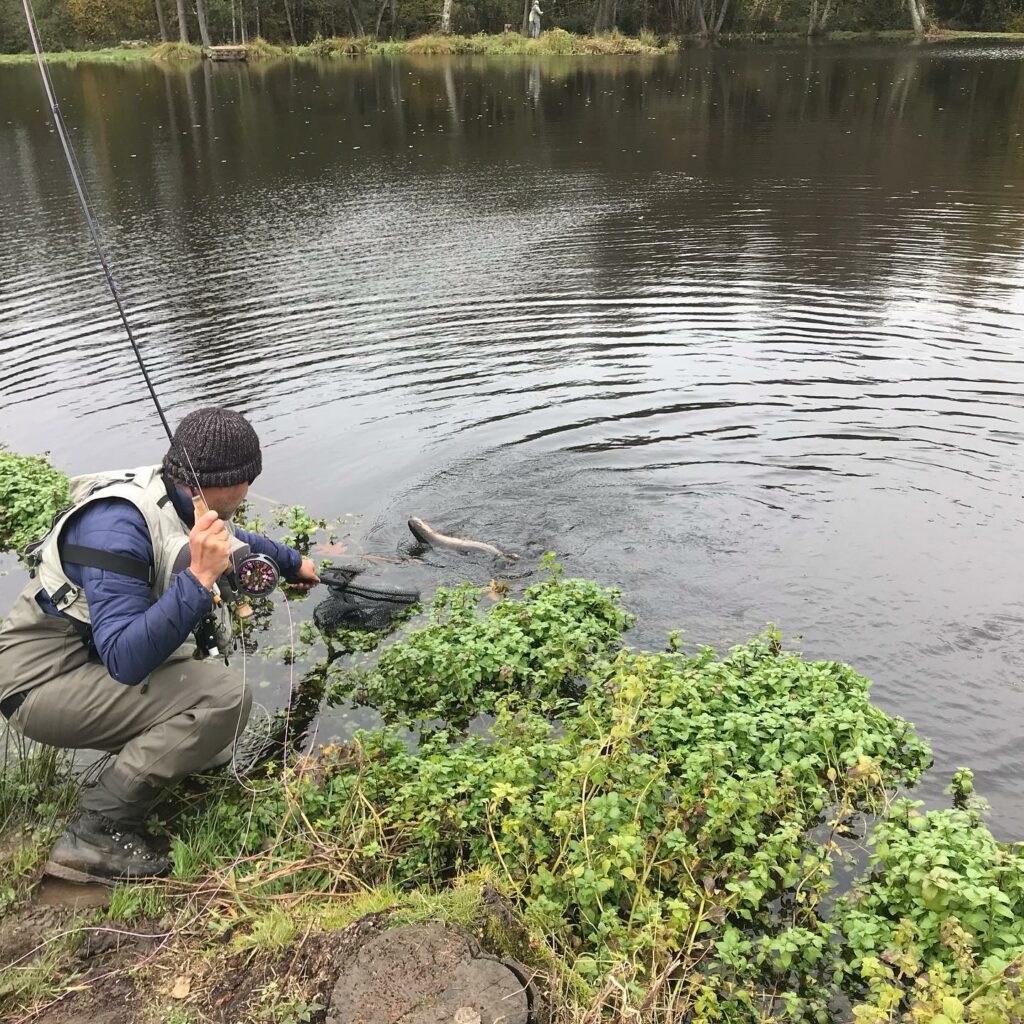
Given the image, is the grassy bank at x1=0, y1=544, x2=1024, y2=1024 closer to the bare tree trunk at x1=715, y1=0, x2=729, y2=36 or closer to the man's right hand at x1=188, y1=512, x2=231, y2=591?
the man's right hand at x1=188, y1=512, x2=231, y2=591

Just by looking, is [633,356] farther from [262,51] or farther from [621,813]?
[262,51]

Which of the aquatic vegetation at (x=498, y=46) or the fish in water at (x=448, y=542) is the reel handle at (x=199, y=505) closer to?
the fish in water at (x=448, y=542)

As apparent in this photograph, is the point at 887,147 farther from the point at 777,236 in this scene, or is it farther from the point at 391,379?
the point at 391,379

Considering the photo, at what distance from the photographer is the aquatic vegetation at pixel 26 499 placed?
9.00m

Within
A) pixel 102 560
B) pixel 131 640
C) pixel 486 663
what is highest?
pixel 102 560

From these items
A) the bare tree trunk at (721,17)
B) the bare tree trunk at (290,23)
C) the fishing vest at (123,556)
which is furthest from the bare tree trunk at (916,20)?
the fishing vest at (123,556)

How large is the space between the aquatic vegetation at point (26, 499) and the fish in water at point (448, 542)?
11.7 feet

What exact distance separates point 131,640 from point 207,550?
0.57 m

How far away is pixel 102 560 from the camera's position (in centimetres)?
427

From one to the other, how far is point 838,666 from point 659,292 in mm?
11390

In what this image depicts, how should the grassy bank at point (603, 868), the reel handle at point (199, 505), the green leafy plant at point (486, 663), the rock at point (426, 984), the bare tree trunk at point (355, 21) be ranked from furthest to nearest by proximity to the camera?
the bare tree trunk at point (355, 21) < the green leafy plant at point (486, 663) < the reel handle at point (199, 505) < the grassy bank at point (603, 868) < the rock at point (426, 984)

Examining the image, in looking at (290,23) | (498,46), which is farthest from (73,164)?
(290,23)

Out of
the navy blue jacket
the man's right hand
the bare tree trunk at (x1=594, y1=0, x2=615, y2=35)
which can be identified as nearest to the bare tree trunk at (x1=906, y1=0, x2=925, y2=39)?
the bare tree trunk at (x1=594, y1=0, x2=615, y2=35)

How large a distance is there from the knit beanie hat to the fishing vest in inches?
7.2
